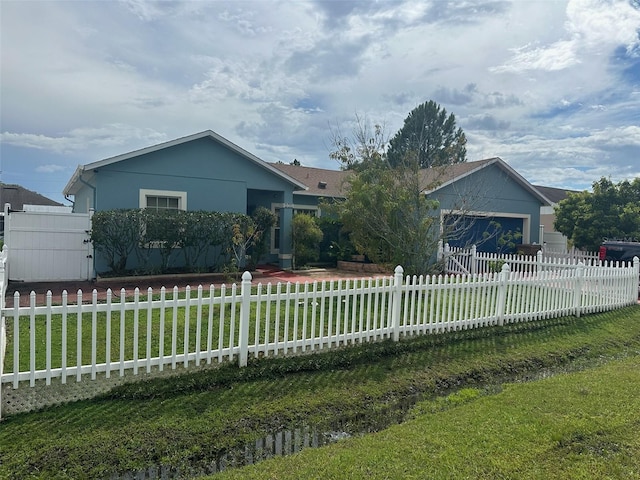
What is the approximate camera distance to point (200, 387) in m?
4.91

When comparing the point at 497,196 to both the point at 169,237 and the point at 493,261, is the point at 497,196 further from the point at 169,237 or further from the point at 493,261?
the point at 169,237

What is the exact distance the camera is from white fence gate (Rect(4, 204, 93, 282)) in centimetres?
1095

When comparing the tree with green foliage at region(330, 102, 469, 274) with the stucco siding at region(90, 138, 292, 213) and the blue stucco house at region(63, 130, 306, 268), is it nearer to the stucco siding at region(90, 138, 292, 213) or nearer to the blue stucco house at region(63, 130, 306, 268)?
the blue stucco house at region(63, 130, 306, 268)

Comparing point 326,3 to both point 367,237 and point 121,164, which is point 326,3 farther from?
point 121,164

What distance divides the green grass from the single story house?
229 inches

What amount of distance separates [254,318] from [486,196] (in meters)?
13.4

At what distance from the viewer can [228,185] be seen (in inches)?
549

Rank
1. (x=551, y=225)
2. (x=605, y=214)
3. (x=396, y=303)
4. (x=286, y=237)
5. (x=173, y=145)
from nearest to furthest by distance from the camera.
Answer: (x=396, y=303)
(x=173, y=145)
(x=286, y=237)
(x=605, y=214)
(x=551, y=225)

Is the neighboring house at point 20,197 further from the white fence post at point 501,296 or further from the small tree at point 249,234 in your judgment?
the white fence post at point 501,296

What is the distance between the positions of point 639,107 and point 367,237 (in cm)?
1018

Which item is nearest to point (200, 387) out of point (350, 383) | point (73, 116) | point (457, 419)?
point (350, 383)

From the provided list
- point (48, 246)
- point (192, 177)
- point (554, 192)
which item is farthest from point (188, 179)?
point (554, 192)

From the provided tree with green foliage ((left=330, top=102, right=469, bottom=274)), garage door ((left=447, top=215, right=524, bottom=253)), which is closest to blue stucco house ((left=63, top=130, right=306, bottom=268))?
tree with green foliage ((left=330, top=102, right=469, bottom=274))

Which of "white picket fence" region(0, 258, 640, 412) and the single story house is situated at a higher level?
the single story house
